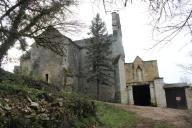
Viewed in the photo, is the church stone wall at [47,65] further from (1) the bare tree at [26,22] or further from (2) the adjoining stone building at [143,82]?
(1) the bare tree at [26,22]

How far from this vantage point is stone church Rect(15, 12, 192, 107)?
3425 cm

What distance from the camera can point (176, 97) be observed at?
34000 mm

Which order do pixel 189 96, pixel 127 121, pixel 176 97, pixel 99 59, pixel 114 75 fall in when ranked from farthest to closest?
pixel 114 75 → pixel 99 59 → pixel 176 97 → pixel 189 96 → pixel 127 121

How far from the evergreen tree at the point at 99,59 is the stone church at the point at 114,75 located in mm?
910

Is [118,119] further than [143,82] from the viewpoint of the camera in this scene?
No

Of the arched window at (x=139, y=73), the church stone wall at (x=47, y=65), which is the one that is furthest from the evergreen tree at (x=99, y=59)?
the church stone wall at (x=47, y=65)

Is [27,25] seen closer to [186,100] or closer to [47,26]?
[47,26]

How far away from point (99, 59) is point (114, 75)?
3.21 m

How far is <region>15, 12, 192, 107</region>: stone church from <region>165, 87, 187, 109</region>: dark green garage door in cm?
110

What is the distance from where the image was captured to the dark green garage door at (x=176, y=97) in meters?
33.4

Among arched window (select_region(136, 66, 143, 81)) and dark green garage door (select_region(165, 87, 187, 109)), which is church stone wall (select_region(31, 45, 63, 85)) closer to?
arched window (select_region(136, 66, 143, 81))

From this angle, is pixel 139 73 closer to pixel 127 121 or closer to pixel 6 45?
pixel 127 121

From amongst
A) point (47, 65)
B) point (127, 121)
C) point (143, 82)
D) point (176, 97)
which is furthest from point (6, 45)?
point (176, 97)

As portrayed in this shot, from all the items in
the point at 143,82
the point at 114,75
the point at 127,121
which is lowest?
the point at 127,121
